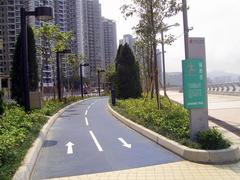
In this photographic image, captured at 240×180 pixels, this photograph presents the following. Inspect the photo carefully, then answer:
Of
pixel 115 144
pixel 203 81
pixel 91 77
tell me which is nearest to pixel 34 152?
pixel 115 144

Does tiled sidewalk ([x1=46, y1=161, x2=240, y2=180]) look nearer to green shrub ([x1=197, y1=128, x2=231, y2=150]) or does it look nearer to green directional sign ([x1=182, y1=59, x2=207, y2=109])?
green shrub ([x1=197, y1=128, x2=231, y2=150])

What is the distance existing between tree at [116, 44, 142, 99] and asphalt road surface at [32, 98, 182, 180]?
1540 cm

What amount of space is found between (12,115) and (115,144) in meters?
4.59

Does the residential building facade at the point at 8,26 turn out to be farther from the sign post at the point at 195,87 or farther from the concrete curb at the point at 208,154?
the concrete curb at the point at 208,154

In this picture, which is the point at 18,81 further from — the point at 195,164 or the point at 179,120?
the point at 195,164

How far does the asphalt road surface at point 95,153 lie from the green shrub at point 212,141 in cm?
64

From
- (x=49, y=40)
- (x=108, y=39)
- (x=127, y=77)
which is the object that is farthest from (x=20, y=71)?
(x=108, y=39)

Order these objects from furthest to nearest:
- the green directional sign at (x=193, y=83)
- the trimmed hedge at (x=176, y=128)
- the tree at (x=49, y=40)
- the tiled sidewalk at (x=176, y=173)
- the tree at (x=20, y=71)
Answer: the tree at (x=49, y=40) → the tree at (x=20, y=71) → the green directional sign at (x=193, y=83) → the trimmed hedge at (x=176, y=128) → the tiled sidewalk at (x=176, y=173)

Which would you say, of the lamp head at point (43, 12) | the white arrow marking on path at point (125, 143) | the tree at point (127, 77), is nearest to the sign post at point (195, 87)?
the white arrow marking on path at point (125, 143)

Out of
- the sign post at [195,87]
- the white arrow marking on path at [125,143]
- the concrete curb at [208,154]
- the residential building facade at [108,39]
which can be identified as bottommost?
the white arrow marking on path at [125,143]

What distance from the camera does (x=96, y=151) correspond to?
10961mm

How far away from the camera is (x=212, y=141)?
9.51 m

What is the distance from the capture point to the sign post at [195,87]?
10531 mm

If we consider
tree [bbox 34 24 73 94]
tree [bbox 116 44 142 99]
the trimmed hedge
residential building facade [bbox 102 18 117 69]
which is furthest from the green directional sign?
residential building facade [bbox 102 18 117 69]
